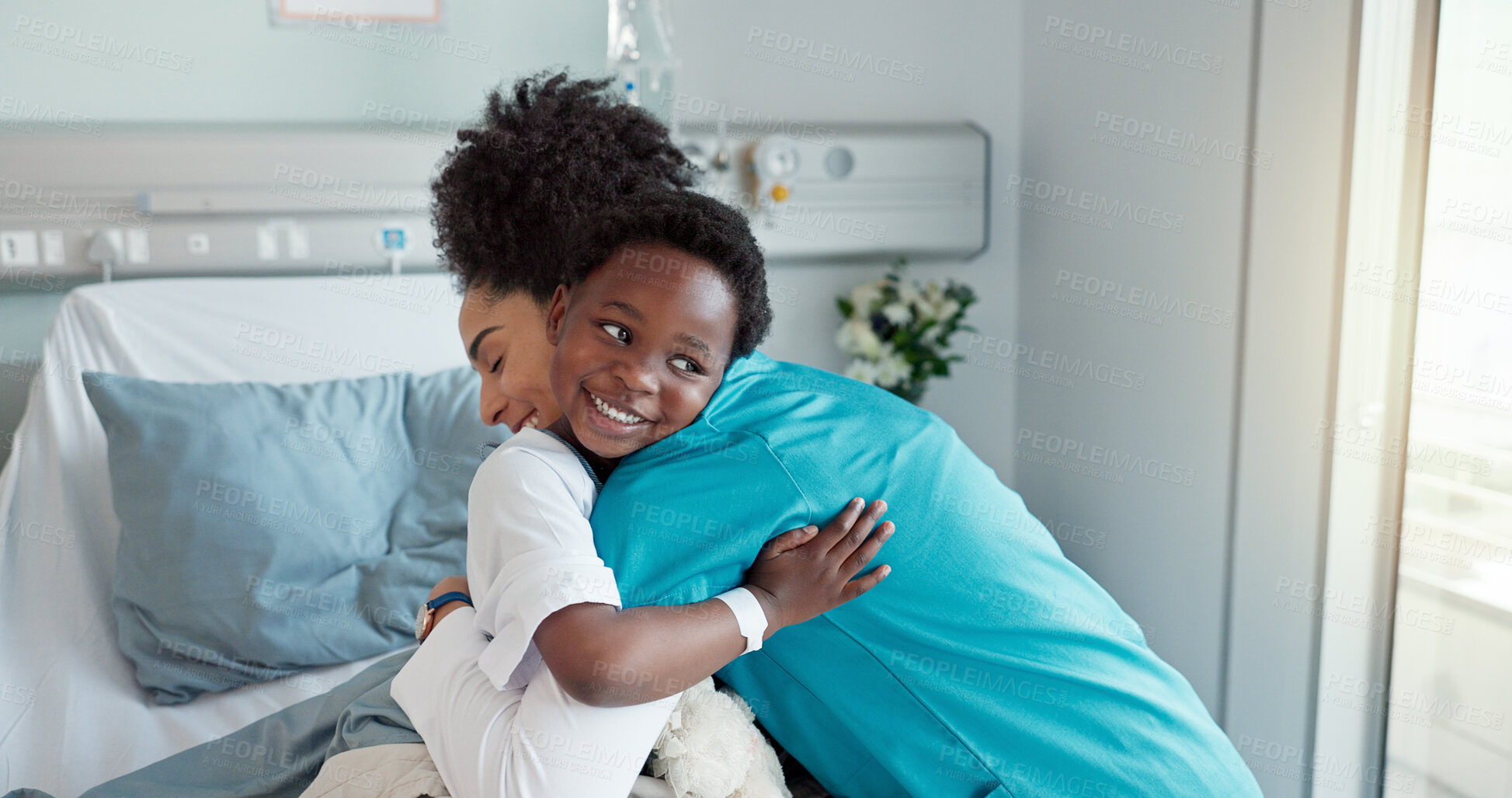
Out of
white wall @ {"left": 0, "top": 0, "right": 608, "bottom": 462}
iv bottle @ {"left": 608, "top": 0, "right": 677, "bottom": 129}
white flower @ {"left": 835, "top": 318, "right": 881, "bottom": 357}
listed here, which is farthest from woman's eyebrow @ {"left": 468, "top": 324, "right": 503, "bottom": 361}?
white flower @ {"left": 835, "top": 318, "right": 881, "bottom": 357}

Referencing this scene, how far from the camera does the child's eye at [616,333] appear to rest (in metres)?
1.02

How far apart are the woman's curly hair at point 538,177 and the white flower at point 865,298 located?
1.56 meters

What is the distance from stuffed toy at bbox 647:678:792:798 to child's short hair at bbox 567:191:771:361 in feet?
1.19

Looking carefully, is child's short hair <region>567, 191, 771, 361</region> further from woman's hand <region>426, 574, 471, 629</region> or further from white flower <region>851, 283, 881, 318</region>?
white flower <region>851, 283, 881, 318</region>

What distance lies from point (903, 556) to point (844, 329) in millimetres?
1891

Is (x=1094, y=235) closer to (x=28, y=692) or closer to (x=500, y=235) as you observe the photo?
(x=500, y=235)

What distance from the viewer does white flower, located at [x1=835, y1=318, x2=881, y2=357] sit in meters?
2.84

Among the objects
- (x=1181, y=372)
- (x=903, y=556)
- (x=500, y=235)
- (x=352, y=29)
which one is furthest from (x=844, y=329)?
(x=903, y=556)

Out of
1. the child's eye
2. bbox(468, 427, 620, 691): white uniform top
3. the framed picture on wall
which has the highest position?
the framed picture on wall

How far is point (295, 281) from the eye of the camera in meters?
2.38

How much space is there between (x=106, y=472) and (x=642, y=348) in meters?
1.62

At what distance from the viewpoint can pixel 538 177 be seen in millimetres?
1247

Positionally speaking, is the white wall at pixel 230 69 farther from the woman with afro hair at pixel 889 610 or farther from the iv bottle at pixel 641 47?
the woman with afro hair at pixel 889 610

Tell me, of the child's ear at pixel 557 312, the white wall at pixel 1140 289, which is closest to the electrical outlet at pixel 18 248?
the child's ear at pixel 557 312
